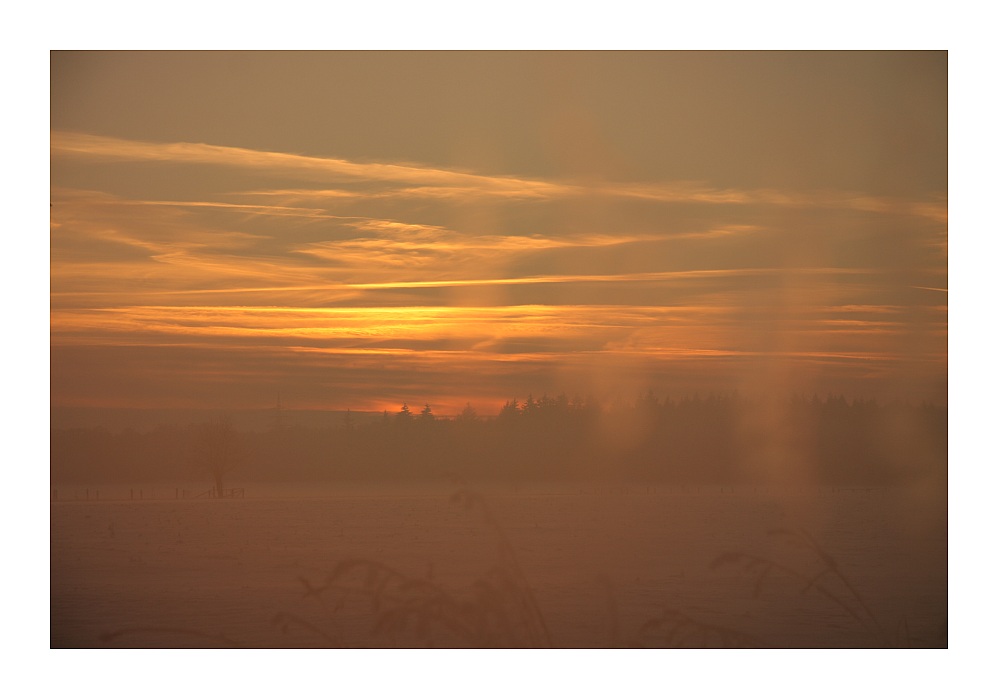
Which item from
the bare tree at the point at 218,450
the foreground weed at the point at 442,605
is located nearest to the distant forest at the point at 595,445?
the bare tree at the point at 218,450

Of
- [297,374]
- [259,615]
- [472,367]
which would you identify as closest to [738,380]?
[472,367]

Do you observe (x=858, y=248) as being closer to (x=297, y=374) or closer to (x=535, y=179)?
(x=535, y=179)

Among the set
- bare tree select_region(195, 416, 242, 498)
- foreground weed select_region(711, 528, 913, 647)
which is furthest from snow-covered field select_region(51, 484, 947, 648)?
bare tree select_region(195, 416, 242, 498)

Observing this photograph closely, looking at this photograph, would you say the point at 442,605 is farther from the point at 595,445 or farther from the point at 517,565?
the point at 595,445

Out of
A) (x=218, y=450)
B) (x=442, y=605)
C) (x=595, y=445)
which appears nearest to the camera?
(x=442, y=605)

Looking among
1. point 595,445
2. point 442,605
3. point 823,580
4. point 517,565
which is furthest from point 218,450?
point 823,580

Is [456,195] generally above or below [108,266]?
above

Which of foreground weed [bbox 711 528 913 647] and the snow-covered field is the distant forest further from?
foreground weed [bbox 711 528 913 647]
